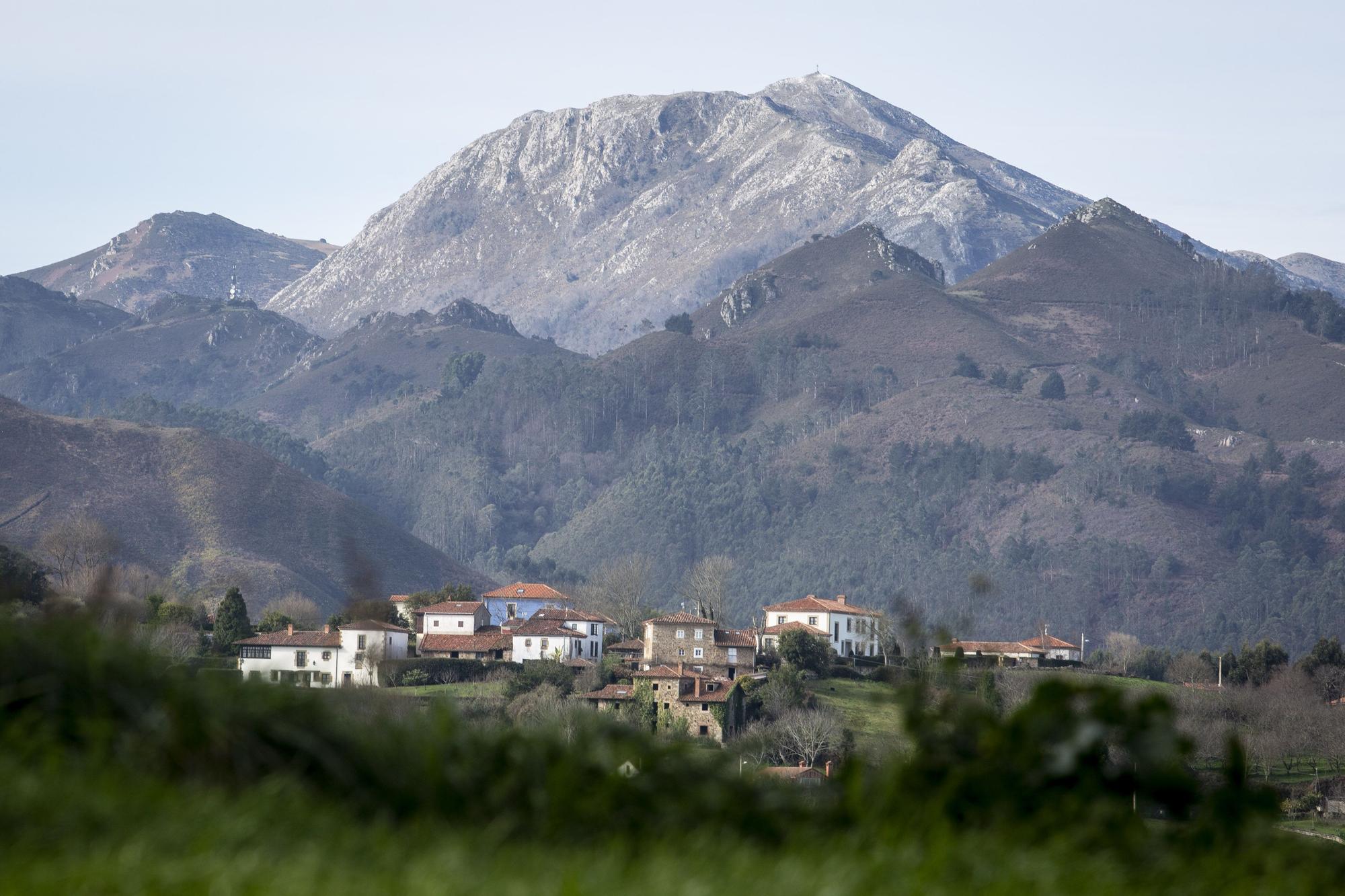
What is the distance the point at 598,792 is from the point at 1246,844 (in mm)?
2673

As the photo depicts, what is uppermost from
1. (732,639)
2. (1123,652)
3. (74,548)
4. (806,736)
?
(74,548)

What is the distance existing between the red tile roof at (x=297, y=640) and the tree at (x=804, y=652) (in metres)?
23.5

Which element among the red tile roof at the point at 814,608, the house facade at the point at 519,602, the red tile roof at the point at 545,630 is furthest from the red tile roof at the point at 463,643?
the house facade at the point at 519,602

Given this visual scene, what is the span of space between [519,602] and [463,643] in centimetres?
3082

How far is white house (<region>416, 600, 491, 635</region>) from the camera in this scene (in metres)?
102

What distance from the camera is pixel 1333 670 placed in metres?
108

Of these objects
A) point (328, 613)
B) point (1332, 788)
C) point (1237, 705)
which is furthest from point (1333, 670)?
point (328, 613)

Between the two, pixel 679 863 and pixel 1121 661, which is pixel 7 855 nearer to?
pixel 679 863

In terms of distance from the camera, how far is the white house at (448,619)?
10175 centimetres

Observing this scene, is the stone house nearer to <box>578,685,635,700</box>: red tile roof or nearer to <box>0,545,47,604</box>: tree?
<box>578,685,635,700</box>: red tile roof

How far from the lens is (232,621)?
91.8 metres

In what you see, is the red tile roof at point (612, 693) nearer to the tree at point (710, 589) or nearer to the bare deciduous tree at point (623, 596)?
the bare deciduous tree at point (623, 596)

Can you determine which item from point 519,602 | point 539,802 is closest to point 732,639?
point 519,602

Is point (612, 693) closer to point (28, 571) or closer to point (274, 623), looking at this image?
point (274, 623)
